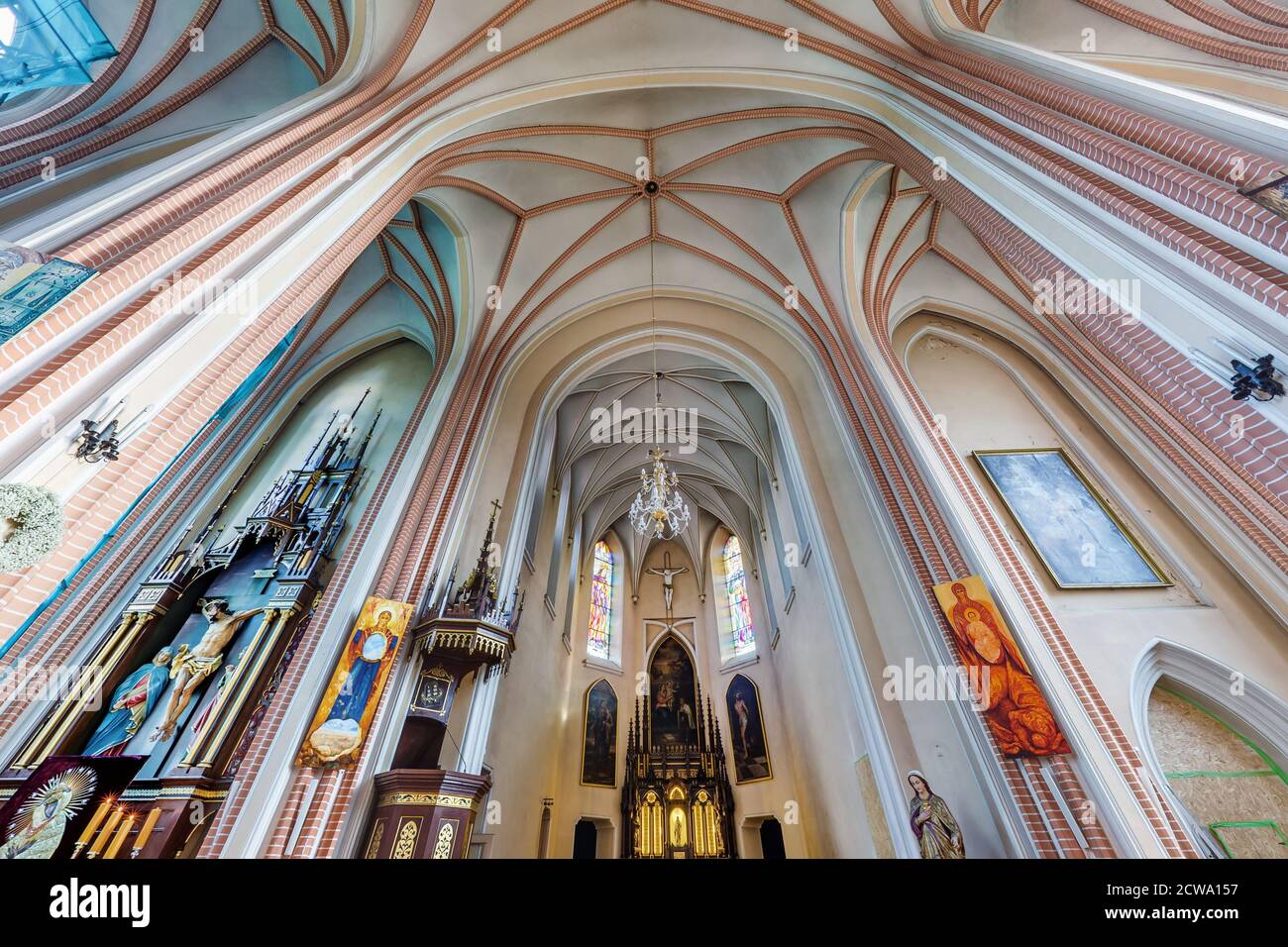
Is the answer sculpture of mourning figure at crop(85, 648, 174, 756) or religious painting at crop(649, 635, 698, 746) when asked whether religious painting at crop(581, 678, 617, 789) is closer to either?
religious painting at crop(649, 635, 698, 746)

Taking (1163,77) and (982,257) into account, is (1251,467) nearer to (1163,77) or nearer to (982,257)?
(1163,77)

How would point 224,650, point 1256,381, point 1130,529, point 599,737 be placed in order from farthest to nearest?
point 599,737 → point 1130,529 → point 224,650 → point 1256,381

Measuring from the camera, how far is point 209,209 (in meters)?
3.88

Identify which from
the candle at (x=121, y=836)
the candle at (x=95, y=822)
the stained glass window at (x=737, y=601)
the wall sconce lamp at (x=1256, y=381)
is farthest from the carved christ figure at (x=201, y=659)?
the stained glass window at (x=737, y=601)

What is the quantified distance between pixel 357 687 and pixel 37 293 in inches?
163

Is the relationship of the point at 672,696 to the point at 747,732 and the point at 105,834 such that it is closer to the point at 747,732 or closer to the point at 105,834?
the point at 747,732

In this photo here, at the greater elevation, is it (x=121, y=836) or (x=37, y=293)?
(x=37, y=293)

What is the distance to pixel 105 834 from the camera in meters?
4.78

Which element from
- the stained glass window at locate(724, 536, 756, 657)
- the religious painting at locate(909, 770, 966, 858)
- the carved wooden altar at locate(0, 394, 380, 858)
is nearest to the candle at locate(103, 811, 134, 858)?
the carved wooden altar at locate(0, 394, 380, 858)

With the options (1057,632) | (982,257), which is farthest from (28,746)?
(982,257)

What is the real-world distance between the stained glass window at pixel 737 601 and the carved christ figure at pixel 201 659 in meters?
12.0

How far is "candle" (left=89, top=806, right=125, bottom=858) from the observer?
15.3 ft

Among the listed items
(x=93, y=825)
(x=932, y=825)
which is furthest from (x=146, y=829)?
(x=932, y=825)

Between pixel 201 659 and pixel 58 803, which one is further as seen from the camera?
pixel 201 659
